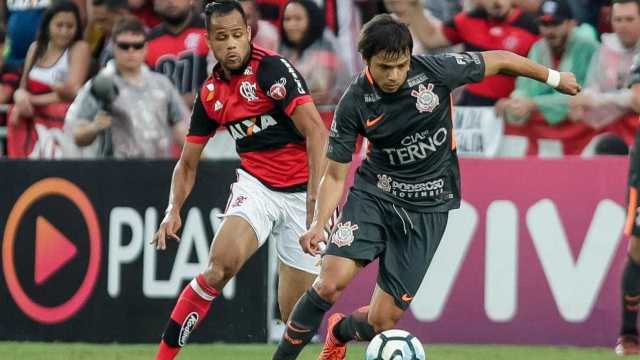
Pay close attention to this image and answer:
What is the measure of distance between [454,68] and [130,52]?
13.5 ft

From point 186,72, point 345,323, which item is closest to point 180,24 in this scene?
point 186,72

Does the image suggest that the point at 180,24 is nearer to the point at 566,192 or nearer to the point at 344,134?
the point at 566,192

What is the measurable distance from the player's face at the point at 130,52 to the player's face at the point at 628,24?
11.8 ft

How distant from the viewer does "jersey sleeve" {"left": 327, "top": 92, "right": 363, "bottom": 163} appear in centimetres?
815

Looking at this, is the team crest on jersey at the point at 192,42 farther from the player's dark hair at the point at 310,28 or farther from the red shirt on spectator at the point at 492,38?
the red shirt on spectator at the point at 492,38

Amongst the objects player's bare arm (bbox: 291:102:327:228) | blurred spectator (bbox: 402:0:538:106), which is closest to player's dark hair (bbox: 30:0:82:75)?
blurred spectator (bbox: 402:0:538:106)

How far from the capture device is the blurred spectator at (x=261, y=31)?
12383 mm

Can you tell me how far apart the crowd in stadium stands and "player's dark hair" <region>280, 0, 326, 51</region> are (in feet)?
0.04

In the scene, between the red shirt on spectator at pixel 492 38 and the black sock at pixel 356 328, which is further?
the red shirt on spectator at pixel 492 38

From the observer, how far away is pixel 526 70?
8328 millimetres

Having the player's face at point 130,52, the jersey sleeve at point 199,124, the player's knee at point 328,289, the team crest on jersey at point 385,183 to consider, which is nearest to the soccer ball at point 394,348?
the player's knee at point 328,289

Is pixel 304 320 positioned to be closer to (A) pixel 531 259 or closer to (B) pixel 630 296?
(B) pixel 630 296

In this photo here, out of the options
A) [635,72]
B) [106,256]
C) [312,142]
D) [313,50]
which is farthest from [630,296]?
[106,256]

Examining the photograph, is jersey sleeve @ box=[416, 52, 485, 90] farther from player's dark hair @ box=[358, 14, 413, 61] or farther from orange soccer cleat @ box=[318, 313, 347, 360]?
orange soccer cleat @ box=[318, 313, 347, 360]
